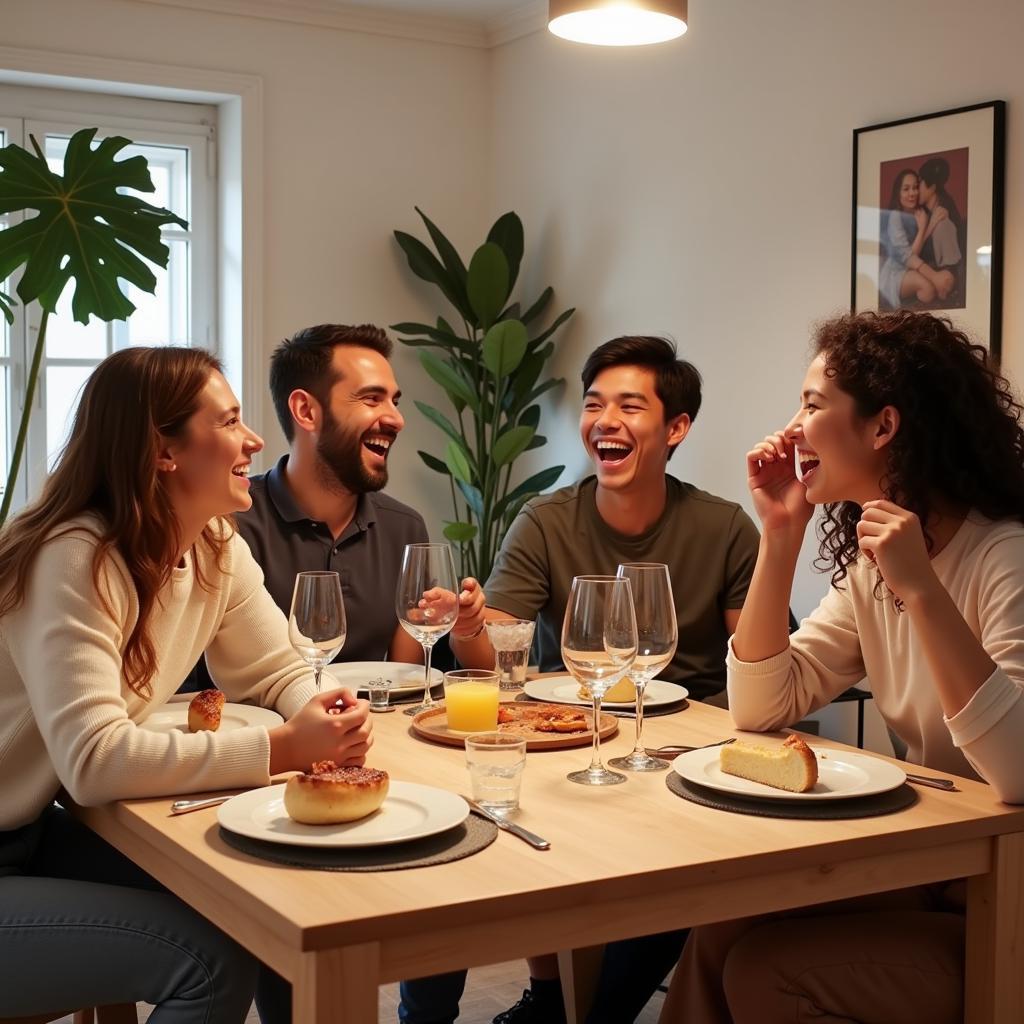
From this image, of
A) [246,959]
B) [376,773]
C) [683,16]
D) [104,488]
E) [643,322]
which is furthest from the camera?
[643,322]

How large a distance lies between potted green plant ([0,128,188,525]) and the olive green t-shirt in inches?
49.5

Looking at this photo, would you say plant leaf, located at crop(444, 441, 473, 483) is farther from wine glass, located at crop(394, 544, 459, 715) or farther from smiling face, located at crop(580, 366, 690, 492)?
wine glass, located at crop(394, 544, 459, 715)

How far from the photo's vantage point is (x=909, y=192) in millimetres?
3562

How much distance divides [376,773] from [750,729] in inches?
29.3

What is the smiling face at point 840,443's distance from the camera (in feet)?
6.52

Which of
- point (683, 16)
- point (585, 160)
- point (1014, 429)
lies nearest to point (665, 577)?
point (1014, 429)

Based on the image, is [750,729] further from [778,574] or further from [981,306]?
[981,306]

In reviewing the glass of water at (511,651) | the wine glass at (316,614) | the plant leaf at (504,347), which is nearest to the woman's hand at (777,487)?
the glass of water at (511,651)

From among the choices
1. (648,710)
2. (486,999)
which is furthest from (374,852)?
(486,999)

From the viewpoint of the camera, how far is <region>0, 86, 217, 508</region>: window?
4.80m

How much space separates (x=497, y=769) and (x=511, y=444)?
3.25 metres

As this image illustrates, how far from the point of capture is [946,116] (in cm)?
344

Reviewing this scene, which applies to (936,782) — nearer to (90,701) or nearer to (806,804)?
(806,804)

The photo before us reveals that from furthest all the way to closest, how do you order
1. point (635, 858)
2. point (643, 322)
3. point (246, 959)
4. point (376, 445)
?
point (643, 322)
point (376, 445)
point (246, 959)
point (635, 858)
